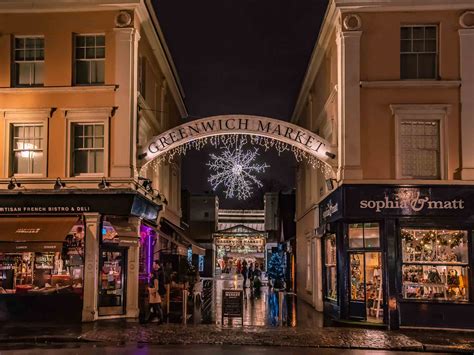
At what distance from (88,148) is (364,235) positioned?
31.0 ft

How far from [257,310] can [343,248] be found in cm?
621

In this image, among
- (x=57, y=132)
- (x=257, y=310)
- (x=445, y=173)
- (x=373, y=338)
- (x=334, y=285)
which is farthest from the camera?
(x=257, y=310)

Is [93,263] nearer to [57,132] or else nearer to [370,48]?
[57,132]

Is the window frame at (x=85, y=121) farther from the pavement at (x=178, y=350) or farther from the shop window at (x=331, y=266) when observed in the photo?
the shop window at (x=331, y=266)

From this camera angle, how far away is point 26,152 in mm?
21750

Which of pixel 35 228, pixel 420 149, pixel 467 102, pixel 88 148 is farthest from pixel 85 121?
pixel 467 102

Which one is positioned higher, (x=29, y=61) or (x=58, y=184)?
(x=29, y=61)

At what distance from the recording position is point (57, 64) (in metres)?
21.7

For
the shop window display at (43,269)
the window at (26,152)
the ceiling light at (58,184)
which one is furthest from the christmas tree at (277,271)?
the window at (26,152)

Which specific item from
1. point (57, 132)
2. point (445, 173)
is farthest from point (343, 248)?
point (57, 132)

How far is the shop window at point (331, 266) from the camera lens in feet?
75.8

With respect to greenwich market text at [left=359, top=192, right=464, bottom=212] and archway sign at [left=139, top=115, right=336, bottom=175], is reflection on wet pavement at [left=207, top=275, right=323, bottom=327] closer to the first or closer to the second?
greenwich market text at [left=359, top=192, right=464, bottom=212]

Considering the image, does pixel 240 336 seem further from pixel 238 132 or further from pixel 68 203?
pixel 68 203

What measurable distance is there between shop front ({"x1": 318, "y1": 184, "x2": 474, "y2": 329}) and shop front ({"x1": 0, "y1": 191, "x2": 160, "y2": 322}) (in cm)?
712
